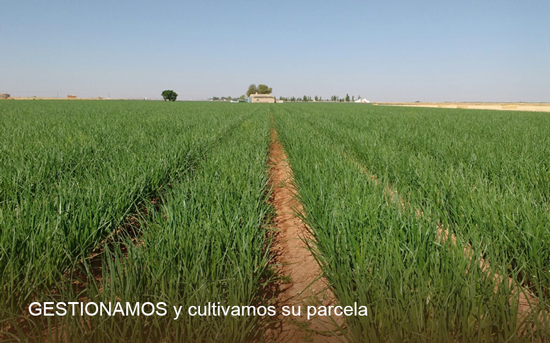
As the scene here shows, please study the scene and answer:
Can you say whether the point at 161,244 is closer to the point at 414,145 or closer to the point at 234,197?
the point at 234,197

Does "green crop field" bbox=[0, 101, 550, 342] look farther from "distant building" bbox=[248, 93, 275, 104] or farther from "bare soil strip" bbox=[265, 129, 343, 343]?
"distant building" bbox=[248, 93, 275, 104]

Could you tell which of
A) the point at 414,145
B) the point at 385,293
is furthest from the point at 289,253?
the point at 414,145

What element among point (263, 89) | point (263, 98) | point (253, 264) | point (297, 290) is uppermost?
point (263, 89)

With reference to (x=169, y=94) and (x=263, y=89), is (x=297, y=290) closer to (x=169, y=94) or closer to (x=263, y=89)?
(x=169, y=94)

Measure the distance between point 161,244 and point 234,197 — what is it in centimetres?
116

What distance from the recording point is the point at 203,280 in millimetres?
1488

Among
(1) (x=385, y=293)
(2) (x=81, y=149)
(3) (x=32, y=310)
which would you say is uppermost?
(2) (x=81, y=149)

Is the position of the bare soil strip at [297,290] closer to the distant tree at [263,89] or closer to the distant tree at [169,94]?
the distant tree at [169,94]

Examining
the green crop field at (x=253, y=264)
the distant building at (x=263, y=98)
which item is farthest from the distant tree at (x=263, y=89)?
the green crop field at (x=253, y=264)

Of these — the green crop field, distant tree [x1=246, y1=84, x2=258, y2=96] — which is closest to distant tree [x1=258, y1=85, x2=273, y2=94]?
distant tree [x1=246, y1=84, x2=258, y2=96]

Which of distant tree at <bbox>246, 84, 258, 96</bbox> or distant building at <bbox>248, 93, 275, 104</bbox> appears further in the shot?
distant tree at <bbox>246, 84, 258, 96</bbox>

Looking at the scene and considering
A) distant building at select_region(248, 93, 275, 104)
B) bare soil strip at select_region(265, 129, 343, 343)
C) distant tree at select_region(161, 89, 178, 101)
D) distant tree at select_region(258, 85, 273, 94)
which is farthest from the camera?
distant tree at select_region(258, 85, 273, 94)

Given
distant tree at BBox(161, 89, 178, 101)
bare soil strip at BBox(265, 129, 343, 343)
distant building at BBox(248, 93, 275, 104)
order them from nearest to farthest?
1. bare soil strip at BBox(265, 129, 343, 343)
2. distant building at BBox(248, 93, 275, 104)
3. distant tree at BBox(161, 89, 178, 101)

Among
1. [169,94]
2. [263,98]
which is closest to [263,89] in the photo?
[263,98]
